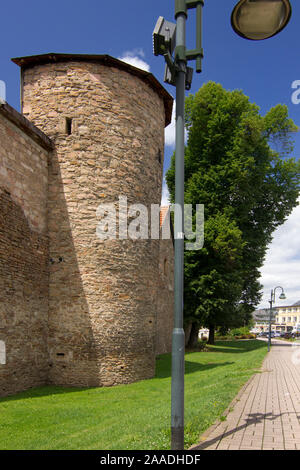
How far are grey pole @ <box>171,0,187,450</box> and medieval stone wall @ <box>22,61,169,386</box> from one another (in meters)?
6.79

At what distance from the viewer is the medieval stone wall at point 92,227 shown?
10930 mm

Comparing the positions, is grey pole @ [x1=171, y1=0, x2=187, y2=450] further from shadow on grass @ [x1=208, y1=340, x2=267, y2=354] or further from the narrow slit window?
shadow on grass @ [x1=208, y1=340, x2=267, y2=354]

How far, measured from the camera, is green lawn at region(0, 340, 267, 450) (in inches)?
218

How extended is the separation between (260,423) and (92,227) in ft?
23.0

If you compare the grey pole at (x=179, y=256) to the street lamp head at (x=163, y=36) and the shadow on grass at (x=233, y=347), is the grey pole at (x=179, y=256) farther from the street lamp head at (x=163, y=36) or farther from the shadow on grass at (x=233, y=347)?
the shadow on grass at (x=233, y=347)

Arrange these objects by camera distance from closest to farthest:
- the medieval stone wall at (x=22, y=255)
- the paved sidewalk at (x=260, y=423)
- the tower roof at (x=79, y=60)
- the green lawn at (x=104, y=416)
A: 1. the paved sidewalk at (x=260, y=423)
2. the green lawn at (x=104, y=416)
3. the medieval stone wall at (x=22, y=255)
4. the tower roof at (x=79, y=60)

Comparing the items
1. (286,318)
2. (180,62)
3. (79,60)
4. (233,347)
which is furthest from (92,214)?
(286,318)

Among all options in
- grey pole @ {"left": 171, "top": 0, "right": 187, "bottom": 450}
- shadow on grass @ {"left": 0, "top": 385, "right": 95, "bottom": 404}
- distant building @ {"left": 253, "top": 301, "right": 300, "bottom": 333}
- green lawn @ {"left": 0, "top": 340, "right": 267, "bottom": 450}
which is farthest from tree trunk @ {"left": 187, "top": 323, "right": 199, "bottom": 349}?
distant building @ {"left": 253, "top": 301, "right": 300, "bottom": 333}

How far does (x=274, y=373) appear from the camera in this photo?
13047mm

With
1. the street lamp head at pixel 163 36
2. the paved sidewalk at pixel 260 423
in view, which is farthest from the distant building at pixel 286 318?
the street lamp head at pixel 163 36

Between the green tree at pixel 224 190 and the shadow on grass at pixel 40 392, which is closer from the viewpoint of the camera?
the shadow on grass at pixel 40 392

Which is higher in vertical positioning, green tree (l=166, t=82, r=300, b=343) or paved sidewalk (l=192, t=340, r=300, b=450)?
green tree (l=166, t=82, r=300, b=343)

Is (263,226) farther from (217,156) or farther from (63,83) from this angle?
(63,83)
